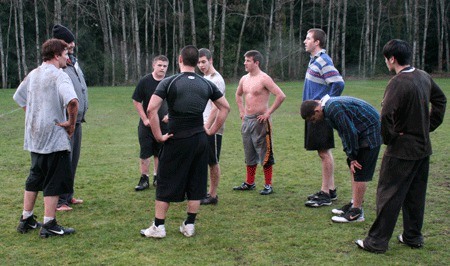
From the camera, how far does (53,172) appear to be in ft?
19.5

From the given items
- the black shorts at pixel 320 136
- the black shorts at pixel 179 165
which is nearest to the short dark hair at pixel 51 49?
the black shorts at pixel 179 165

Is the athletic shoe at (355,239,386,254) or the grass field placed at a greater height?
the athletic shoe at (355,239,386,254)

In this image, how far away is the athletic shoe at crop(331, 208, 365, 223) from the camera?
6.44 metres

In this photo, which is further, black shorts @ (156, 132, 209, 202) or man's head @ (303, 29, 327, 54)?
man's head @ (303, 29, 327, 54)

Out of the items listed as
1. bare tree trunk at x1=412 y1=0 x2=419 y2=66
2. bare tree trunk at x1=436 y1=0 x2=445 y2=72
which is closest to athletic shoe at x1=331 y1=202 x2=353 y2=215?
bare tree trunk at x1=412 y1=0 x2=419 y2=66

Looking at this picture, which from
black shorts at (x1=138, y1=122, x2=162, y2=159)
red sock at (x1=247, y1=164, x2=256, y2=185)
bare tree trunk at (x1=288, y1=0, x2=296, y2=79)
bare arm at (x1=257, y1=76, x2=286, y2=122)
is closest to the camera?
bare arm at (x1=257, y1=76, x2=286, y2=122)

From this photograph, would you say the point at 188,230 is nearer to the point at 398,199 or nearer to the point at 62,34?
the point at 398,199

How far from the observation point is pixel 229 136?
45.5 ft

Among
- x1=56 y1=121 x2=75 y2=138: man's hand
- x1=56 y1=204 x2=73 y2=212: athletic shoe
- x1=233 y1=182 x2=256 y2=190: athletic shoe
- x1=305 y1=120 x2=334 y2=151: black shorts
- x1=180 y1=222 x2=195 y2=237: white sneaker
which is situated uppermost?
x1=56 y1=121 x2=75 y2=138: man's hand

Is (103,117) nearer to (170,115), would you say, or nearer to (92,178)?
(92,178)

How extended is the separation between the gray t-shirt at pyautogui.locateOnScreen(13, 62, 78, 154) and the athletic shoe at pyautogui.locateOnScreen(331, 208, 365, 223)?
3.08m

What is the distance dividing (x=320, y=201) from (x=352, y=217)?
32.8 inches

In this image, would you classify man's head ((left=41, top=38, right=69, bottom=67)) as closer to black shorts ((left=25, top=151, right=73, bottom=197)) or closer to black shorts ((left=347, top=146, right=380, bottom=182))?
black shorts ((left=25, top=151, right=73, bottom=197))

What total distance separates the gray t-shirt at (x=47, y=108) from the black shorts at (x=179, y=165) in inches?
41.0
